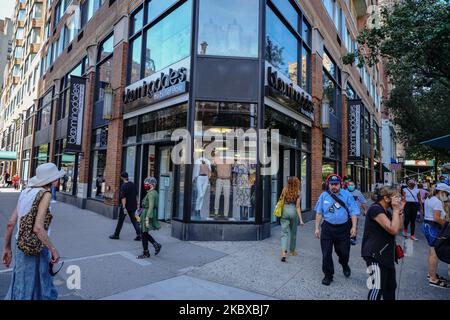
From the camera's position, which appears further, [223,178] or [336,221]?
[223,178]

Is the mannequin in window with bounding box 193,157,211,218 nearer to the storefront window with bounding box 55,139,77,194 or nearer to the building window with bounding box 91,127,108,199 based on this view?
the building window with bounding box 91,127,108,199

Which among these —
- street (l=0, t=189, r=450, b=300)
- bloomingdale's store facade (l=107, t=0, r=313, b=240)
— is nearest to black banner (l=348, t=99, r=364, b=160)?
bloomingdale's store facade (l=107, t=0, r=313, b=240)

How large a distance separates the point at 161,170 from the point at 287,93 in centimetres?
473

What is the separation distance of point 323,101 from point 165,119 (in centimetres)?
670

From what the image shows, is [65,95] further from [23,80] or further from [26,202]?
[23,80]

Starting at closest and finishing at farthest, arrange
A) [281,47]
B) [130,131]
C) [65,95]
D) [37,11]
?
[281,47]
[130,131]
[65,95]
[37,11]

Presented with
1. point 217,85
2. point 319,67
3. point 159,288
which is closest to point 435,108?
point 319,67

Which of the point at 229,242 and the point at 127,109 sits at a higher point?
the point at 127,109

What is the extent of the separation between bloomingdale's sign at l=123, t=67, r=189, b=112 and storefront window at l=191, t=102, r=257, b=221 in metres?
0.86

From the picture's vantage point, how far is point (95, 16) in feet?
47.1

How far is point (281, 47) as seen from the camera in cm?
960

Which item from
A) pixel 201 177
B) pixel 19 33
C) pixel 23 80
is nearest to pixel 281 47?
pixel 201 177

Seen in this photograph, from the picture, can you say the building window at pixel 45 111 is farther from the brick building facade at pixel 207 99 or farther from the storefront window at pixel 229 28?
the storefront window at pixel 229 28
